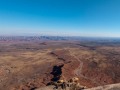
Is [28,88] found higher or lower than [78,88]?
lower

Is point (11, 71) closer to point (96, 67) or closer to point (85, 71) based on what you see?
point (85, 71)

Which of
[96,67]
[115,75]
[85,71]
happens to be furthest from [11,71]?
[115,75]

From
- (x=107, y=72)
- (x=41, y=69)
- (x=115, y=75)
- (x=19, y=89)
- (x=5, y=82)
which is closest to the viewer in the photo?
(x=19, y=89)

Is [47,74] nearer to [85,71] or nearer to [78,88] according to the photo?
[85,71]

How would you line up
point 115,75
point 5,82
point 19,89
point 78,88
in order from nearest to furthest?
point 78,88 < point 19,89 < point 5,82 < point 115,75

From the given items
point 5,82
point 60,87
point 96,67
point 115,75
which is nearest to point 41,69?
point 5,82

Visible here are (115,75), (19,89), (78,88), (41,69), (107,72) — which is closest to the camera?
(78,88)

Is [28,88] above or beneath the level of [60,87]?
beneath

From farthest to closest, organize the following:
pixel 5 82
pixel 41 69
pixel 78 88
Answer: pixel 41 69 < pixel 5 82 < pixel 78 88

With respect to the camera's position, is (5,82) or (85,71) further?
(85,71)
